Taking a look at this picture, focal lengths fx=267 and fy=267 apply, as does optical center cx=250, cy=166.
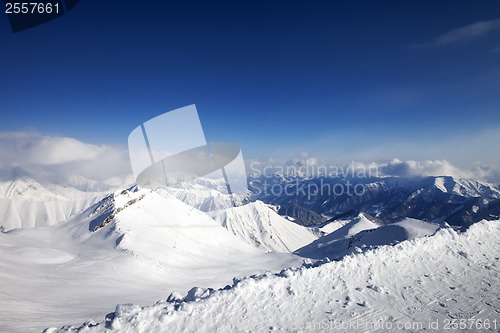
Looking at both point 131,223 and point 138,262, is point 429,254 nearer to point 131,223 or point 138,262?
point 138,262

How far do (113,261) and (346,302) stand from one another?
2861 centimetres

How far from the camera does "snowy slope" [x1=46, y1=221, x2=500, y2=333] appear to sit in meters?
10.6

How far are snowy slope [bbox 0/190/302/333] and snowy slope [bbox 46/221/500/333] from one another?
6.27m

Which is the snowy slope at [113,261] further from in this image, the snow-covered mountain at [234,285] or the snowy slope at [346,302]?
the snowy slope at [346,302]

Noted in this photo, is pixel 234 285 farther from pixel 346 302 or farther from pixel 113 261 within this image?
pixel 113 261

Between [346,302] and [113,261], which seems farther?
[113,261]

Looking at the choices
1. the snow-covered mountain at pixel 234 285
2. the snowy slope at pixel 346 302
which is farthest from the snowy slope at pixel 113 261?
the snowy slope at pixel 346 302

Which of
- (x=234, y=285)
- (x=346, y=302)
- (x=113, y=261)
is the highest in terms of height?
(x=234, y=285)

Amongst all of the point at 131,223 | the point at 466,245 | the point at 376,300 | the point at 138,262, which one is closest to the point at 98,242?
the point at 131,223

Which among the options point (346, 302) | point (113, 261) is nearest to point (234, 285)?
point (346, 302)

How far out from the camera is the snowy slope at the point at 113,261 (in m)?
17.5

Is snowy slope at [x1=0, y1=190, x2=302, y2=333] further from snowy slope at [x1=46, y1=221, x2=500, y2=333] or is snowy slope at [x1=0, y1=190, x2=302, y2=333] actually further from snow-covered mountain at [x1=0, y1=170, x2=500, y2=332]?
snowy slope at [x1=46, y1=221, x2=500, y2=333]

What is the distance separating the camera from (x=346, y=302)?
504 inches

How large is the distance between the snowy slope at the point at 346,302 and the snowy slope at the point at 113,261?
6267 millimetres
